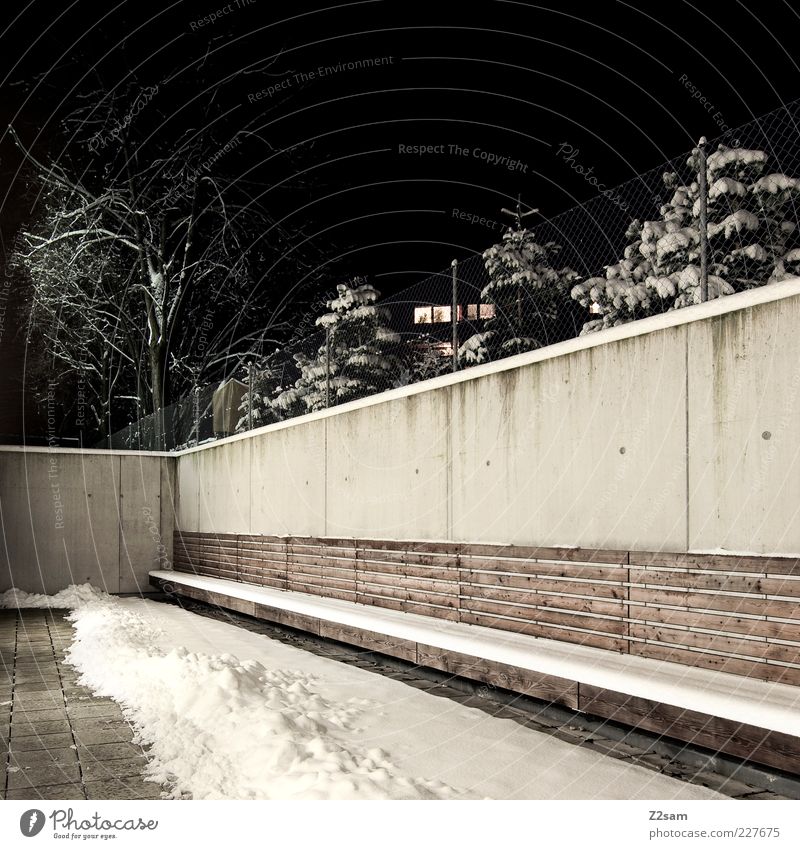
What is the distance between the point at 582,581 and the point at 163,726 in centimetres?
296

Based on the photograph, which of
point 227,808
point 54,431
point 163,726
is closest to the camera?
point 227,808

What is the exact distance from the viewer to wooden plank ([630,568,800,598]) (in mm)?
4547

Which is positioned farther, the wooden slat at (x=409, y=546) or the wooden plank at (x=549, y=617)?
the wooden slat at (x=409, y=546)

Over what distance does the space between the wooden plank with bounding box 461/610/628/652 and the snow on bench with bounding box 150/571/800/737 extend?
6cm

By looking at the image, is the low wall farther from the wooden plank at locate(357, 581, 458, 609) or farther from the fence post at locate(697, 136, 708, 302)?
the fence post at locate(697, 136, 708, 302)

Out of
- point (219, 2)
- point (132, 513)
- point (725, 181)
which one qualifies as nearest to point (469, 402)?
point (725, 181)

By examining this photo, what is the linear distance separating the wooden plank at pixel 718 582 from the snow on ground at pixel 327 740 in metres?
1.12

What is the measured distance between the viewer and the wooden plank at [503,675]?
17.6 ft

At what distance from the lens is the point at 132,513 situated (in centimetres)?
1656

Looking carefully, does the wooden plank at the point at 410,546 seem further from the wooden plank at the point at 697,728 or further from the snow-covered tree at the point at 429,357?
the wooden plank at the point at 697,728

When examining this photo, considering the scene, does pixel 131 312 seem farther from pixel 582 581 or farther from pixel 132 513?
pixel 582 581

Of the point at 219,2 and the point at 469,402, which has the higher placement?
the point at 219,2

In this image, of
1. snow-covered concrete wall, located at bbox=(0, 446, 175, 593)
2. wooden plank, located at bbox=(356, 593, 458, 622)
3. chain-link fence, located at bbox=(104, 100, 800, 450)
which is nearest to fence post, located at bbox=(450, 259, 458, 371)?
chain-link fence, located at bbox=(104, 100, 800, 450)

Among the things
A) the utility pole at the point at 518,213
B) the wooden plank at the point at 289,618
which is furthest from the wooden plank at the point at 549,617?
the utility pole at the point at 518,213
